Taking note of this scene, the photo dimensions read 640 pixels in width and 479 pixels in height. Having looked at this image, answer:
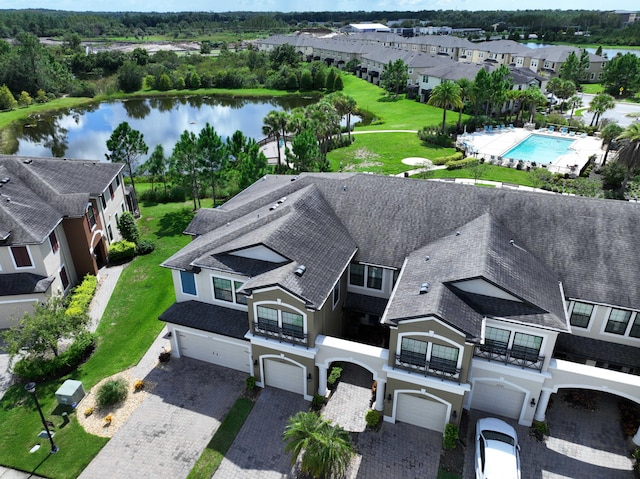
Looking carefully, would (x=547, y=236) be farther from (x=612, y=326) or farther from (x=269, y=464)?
(x=269, y=464)

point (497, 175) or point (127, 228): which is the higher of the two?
point (127, 228)

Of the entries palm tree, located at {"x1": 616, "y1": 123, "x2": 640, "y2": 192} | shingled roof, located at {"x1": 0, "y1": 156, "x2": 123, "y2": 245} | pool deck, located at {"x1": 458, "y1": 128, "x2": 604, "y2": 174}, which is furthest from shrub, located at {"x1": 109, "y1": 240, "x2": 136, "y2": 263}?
palm tree, located at {"x1": 616, "y1": 123, "x2": 640, "y2": 192}

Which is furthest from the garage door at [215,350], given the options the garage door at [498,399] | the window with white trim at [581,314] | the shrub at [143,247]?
the window with white trim at [581,314]

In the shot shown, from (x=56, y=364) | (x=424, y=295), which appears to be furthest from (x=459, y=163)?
(x=56, y=364)

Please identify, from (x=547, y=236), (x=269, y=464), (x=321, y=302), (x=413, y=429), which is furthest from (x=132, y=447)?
(x=547, y=236)

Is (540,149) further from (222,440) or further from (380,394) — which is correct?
(222,440)

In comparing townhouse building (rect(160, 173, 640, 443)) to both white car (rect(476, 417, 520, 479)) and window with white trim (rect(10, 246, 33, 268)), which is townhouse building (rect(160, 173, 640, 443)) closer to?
white car (rect(476, 417, 520, 479))
